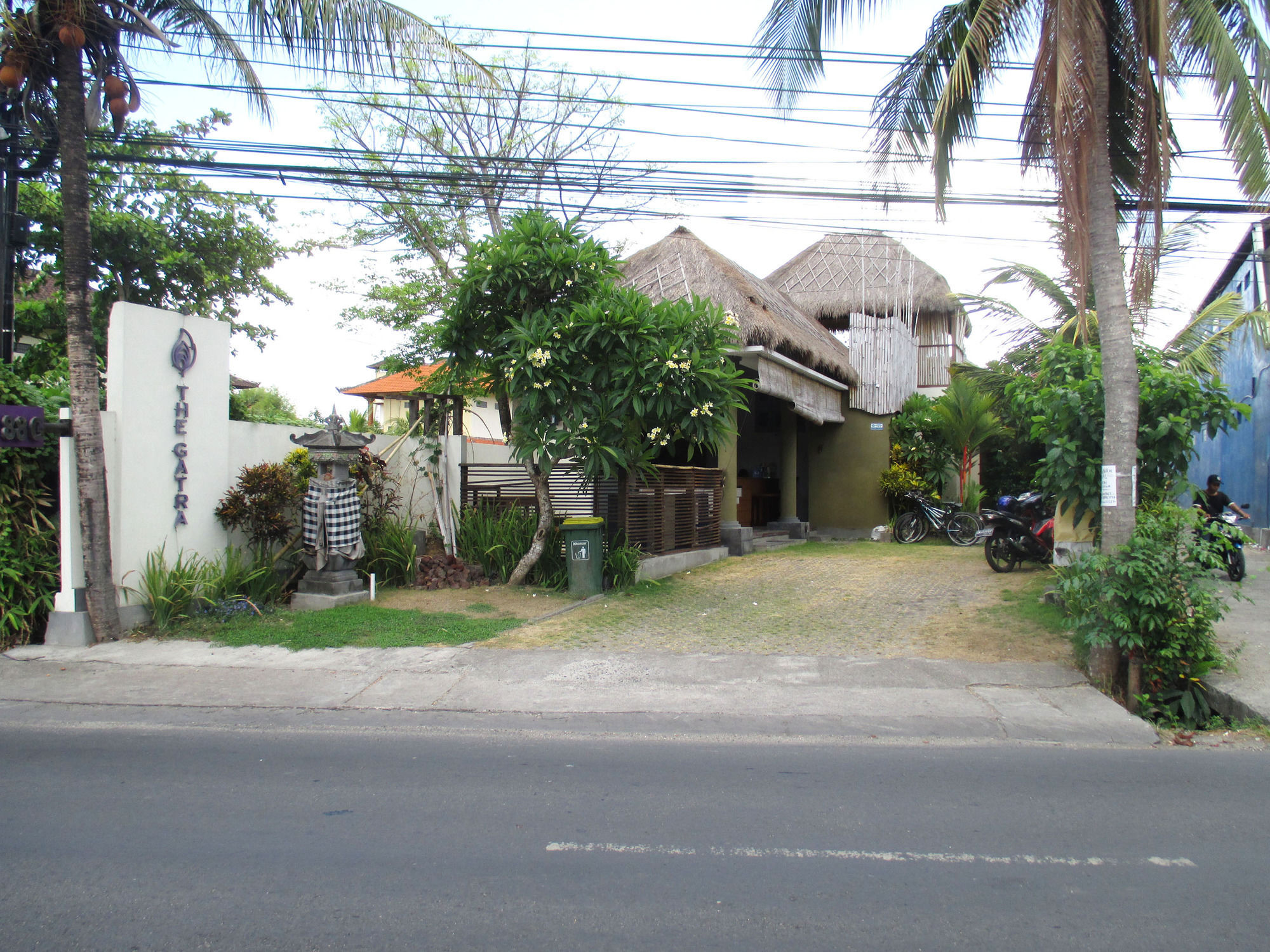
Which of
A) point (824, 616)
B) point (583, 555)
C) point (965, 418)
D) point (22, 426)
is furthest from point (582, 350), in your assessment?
point (965, 418)

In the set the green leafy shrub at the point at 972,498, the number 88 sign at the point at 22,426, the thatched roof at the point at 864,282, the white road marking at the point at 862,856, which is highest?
the thatched roof at the point at 864,282

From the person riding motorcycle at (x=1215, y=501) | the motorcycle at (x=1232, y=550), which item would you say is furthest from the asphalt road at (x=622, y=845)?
the person riding motorcycle at (x=1215, y=501)

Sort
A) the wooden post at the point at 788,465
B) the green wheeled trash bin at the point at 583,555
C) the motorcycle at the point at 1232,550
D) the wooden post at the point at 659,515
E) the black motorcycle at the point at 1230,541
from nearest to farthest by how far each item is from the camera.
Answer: the black motorcycle at the point at 1230,541, the motorcycle at the point at 1232,550, the green wheeled trash bin at the point at 583,555, the wooden post at the point at 659,515, the wooden post at the point at 788,465

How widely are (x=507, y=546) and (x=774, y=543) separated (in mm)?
7187

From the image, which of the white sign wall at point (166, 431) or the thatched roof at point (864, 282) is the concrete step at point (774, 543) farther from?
the white sign wall at point (166, 431)

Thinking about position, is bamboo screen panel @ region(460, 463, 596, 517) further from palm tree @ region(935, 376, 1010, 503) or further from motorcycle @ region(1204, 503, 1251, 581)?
palm tree @ region(935, 376, 1010, 503)

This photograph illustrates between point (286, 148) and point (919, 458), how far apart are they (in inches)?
550

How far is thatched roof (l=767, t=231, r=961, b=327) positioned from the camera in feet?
73.4

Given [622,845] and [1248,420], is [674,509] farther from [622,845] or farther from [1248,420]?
[1248,420]

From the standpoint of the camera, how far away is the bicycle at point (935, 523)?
16984mm

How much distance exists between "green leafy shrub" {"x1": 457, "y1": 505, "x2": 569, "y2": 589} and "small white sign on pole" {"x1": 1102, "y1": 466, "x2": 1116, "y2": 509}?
21.3 feet

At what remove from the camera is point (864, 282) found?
22234mm

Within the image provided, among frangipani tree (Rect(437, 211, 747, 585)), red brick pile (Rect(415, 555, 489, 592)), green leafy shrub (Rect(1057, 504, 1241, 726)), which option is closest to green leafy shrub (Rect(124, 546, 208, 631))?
red brick pile (Rect(415, 555, 489, 592))

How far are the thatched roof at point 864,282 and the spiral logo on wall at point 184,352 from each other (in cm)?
1613
